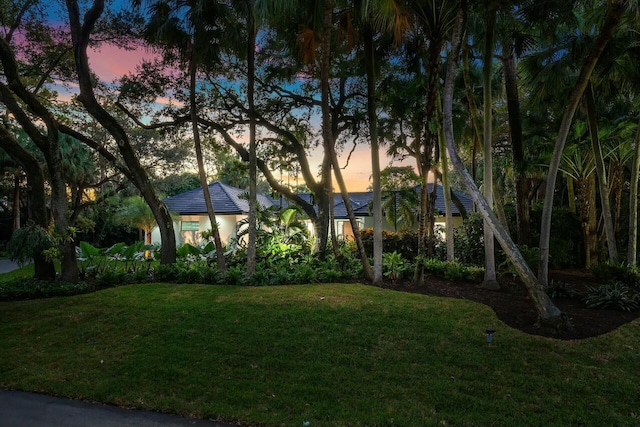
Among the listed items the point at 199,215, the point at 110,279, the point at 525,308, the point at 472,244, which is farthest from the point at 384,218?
the point at 110,279

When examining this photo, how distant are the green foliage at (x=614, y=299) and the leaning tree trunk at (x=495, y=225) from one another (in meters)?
2.12

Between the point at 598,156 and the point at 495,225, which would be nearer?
the point at 495,225

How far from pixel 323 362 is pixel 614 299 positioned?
641 cm

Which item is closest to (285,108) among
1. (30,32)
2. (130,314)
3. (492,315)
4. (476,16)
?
(476,16)

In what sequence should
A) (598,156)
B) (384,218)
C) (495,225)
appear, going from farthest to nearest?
(384,218) < (598,156) < (495,225)

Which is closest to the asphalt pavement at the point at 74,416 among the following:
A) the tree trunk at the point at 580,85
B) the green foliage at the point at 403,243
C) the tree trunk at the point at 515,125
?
the tree trunk at the point at 580,85

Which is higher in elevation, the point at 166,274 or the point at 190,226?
the point at 190,226

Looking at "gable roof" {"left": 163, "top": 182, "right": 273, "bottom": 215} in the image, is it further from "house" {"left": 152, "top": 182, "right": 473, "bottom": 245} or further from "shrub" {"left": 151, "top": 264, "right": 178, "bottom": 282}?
"shrub" {"left": 151, "top": 264, "right": 178, "bottom": 282}

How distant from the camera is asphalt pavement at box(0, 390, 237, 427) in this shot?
4027 mm

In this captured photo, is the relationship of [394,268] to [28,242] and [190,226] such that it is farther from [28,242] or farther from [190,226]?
[190,226]

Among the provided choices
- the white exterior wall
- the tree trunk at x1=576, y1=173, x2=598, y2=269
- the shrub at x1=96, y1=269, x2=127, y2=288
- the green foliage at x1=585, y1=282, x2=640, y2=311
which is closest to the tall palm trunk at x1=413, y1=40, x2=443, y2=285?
the green foliage at x1=585, y1=282, x2=640, y2=311

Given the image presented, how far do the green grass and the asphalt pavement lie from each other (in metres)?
0.14

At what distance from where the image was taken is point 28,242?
9641 mm

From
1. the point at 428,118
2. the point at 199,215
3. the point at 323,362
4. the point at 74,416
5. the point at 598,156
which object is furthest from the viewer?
the point at 199,215
